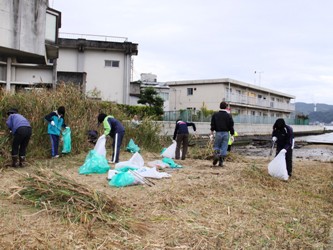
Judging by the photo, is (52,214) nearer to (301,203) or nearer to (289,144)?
(301,203)

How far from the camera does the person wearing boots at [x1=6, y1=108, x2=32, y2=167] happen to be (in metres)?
7.43

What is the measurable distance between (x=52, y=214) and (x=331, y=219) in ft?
12.5

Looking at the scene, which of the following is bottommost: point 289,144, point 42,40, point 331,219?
point 331,219

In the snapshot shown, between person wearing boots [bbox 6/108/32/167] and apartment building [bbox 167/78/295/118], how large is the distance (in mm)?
28862

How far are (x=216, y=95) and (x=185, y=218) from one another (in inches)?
1350

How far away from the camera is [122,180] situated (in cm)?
588

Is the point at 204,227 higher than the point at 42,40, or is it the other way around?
the point at 42,40

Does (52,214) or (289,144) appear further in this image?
(289,144)

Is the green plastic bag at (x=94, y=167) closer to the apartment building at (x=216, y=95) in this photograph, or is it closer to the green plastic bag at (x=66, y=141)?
the green plastic bag at (x=66, y=141)

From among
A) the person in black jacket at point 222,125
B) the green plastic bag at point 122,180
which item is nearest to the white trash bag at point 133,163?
the green plastic bag at point 122,180

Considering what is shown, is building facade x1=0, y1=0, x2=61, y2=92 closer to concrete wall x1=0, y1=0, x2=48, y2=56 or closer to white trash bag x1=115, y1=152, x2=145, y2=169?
concrete wall x1=0, y1=0, x2=48, y2=56

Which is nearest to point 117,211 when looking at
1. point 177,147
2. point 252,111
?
point 177,147

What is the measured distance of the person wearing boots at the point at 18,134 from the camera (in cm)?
743

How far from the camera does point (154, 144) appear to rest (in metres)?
13.3
